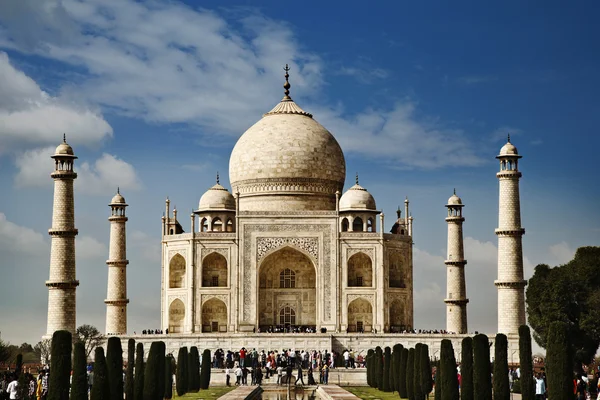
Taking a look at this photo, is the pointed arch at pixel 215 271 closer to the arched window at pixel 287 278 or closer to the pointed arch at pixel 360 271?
the arched window at pixel 287 278

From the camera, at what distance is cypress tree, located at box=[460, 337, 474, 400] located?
18.8 m

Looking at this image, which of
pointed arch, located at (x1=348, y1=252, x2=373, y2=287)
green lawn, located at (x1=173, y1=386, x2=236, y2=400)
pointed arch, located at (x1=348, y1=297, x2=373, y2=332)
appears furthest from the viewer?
pointed arch, located at (x1=348, y1=252, x2=373, y2=287)

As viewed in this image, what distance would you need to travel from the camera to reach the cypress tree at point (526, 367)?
18766mm

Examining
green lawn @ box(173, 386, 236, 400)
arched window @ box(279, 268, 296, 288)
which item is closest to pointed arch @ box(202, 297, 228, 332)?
arched window @ box(279, 268, 296, 288)

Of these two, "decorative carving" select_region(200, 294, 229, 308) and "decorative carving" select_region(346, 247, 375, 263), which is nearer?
"decorative carving" select_region(200, 294, 229, 308)

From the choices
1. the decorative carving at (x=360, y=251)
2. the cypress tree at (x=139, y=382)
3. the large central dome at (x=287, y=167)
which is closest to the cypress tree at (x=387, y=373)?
the cypress tree at (x=139, y=382)

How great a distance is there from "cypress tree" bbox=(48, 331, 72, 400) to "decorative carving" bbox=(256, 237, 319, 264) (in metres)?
17.5

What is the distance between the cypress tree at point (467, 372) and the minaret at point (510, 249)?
12.3 m

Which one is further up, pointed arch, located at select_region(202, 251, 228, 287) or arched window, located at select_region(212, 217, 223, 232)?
arched window, located at select_region(212, 217, 223, 232)

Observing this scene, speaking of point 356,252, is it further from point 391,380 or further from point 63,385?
point 63,385

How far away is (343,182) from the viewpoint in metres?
38.4

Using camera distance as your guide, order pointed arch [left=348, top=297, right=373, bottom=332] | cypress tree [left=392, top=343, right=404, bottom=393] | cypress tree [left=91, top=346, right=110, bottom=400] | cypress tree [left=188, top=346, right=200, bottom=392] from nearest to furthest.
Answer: cypress tree [left=91, top=346, right=110, bottom=400] < cypress tree [left=392, top=343, right=404, bottom=393] < cypress tree [left=188, top=346, right=200, bottom=392] < pointed arch [left=348, top=297, right=373, bottom=332]

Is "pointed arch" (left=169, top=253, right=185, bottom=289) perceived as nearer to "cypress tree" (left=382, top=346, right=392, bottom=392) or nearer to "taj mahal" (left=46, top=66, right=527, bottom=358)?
"taj mahal" (left=46, top=66, right=527, bottom=358)

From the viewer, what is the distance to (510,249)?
105 feet
